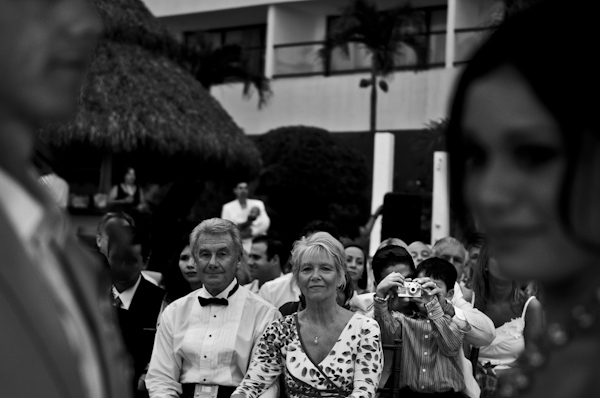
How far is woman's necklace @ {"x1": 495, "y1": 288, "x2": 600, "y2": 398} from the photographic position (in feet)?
2.87

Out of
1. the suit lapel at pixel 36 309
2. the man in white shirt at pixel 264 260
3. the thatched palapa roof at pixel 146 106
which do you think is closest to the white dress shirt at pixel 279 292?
the man in white shirt at pixel 264 260

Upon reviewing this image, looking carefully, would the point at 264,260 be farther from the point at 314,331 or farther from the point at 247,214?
the point at 247,214

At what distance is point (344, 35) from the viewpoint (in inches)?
885

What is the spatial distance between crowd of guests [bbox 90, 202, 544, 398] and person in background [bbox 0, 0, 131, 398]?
3743 millimetres

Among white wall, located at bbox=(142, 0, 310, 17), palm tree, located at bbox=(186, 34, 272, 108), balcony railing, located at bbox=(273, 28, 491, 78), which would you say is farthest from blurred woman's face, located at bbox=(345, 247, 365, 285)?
white wall, located at bbox=(142, 0, 310, 17)

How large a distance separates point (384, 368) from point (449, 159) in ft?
14.0

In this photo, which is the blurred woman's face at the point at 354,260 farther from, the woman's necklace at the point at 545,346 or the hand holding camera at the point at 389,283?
the woman's necklace at the point at 545,346

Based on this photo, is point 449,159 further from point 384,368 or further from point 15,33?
point 384,368

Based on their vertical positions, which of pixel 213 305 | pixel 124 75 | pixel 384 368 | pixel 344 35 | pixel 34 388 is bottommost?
pixel 384 368

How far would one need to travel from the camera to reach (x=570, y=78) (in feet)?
A: 3.03

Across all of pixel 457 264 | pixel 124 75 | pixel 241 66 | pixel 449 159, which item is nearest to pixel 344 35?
pixel 241 66

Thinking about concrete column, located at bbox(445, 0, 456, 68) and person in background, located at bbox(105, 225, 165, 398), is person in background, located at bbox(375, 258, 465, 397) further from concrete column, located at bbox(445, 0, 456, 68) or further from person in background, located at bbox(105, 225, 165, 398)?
concrete column, located at bbox(445, 0, 456, 68)

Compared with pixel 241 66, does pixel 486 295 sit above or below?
below

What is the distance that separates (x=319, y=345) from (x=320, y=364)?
0.41 feet
